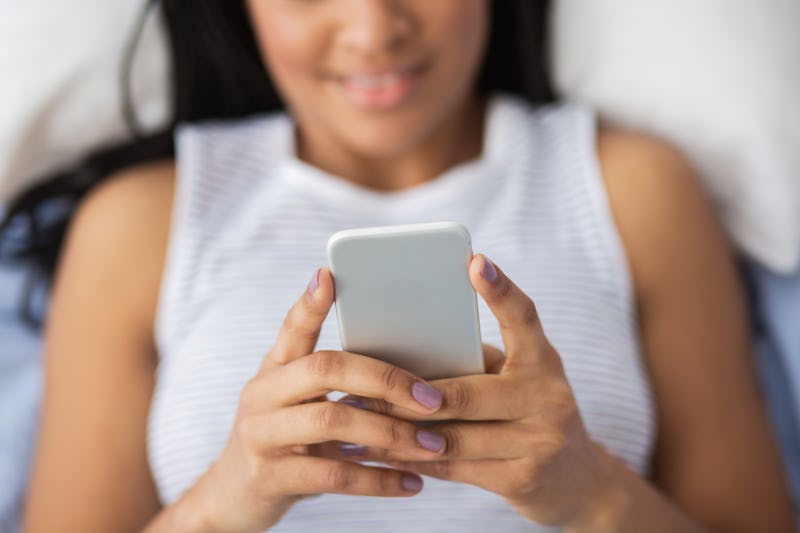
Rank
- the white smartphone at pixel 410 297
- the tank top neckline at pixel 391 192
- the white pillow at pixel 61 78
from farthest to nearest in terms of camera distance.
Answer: the white pillow at pixel 61 78
the tank top neckline at pixel 391 192
the white smartphone at pixel 410 297

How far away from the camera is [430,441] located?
2.07ft

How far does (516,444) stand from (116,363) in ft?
1.40

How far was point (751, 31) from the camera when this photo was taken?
1039 millimetres

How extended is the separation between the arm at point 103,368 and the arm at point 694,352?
46cm

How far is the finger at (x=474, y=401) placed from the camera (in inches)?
24.4

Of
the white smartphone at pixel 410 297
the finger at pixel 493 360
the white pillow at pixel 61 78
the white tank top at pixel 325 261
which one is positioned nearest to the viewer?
the white smartphone at pixel 410 297

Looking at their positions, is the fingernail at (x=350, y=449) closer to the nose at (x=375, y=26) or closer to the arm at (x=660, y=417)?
the arm at (x=660, y=417)

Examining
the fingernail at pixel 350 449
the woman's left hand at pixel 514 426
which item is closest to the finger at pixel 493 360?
the woman's left hand at pixel 514 426

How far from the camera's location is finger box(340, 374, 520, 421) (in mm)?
619

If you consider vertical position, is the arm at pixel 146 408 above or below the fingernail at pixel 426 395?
below

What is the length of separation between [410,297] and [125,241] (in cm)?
→ 44

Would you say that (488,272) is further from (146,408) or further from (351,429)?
(146,408)

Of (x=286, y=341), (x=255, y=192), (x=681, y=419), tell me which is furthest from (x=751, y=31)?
(x=286, y=341)

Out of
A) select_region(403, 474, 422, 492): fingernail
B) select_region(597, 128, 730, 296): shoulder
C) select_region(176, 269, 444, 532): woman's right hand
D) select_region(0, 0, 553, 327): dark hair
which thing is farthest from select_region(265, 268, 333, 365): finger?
select_region(0, 0, 553, 327): dark hair
